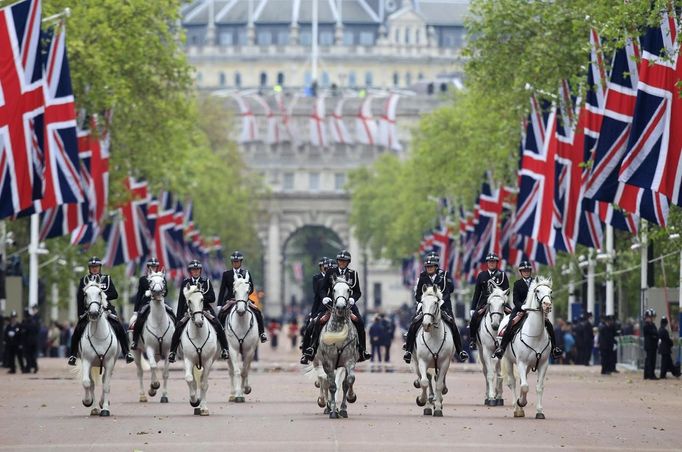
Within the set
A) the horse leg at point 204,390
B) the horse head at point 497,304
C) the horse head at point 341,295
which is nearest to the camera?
the horse head at point 341,295

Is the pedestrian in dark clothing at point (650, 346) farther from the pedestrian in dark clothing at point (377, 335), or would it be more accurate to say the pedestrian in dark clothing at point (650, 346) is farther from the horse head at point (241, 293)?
the pedestrian in dark clothing at point (377, 335)

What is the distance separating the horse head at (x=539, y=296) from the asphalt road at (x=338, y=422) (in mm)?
1818

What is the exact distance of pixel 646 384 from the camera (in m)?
52.8

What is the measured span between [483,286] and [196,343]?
6.44 meters

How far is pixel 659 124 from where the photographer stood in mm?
43188

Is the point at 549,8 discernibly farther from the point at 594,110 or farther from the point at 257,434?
the point at 257,434

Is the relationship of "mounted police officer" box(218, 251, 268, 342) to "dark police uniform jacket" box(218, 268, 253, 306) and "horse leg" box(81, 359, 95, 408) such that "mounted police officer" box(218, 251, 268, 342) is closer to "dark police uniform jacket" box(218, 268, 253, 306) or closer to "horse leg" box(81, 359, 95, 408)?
"dark police uniform jacket" box(218, 268, 253, 306)

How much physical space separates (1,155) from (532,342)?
1519 cm

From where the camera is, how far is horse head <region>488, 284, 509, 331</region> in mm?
41094

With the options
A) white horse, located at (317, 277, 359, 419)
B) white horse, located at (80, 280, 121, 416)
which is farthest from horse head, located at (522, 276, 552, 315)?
white horse, located at (80, 280, 121, 416)

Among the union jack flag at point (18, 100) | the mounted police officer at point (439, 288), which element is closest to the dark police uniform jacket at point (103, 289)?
the mounted police officer at point (439, 288)

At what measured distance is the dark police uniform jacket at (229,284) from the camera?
39688 mm

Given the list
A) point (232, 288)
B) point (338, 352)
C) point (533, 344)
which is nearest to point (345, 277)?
point (338, 352)

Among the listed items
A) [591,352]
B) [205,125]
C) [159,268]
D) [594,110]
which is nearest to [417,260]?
[205,125]
